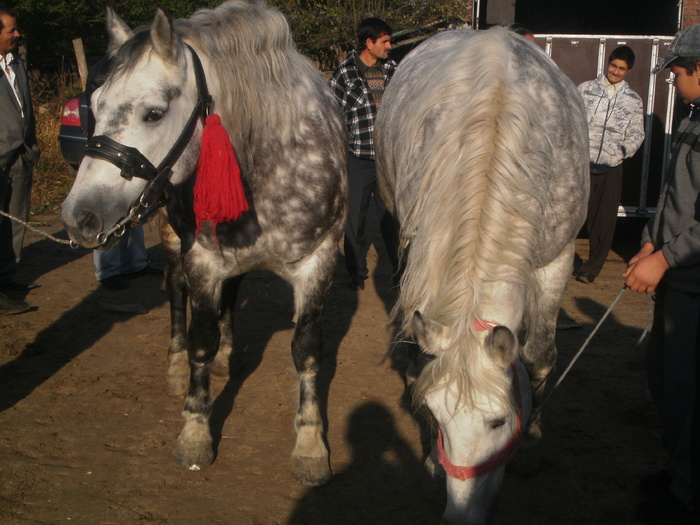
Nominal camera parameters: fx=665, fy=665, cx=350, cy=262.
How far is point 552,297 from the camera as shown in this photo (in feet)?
10.9

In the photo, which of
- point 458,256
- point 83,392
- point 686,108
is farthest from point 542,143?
point 686,108

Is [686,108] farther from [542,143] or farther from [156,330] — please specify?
[156,330]

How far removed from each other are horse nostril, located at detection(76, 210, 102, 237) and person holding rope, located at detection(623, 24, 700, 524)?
87.1 inches

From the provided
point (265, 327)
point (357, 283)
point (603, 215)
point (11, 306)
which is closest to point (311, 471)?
point (265, 327)

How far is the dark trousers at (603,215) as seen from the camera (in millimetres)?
6672

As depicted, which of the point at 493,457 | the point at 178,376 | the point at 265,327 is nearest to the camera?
the point at 493,457

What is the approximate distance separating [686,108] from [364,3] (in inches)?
546

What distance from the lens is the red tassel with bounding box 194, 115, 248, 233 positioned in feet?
9.51

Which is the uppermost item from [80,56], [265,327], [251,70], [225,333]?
[80,56]

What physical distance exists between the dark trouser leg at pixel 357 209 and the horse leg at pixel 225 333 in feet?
5.63

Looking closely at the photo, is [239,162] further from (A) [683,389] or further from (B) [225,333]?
(A) [683,389]

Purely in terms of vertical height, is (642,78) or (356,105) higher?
(642,78)

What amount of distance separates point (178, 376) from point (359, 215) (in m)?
2.57

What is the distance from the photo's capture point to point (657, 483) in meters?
3.17
